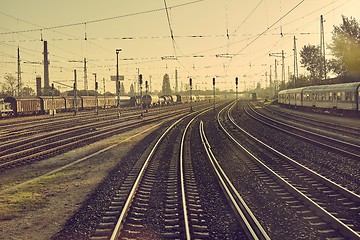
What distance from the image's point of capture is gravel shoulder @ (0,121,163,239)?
857 centimetres

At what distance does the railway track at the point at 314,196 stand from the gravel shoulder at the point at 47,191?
19.3 ft

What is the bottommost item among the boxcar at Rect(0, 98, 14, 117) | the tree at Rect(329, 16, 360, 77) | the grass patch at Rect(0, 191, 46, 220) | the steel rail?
the grass patch at Rect(0, 191, 46, 220)

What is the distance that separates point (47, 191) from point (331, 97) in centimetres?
3518

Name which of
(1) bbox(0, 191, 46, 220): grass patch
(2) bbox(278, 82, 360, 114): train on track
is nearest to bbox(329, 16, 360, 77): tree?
(2) bbox(278, 82, 360, 114): train on track

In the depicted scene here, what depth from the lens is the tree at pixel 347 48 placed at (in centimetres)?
5588

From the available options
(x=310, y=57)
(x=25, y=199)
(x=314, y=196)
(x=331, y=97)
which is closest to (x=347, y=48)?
(x=331, y=97)

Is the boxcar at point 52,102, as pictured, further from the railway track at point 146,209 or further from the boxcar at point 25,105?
the railway track at point 146,209

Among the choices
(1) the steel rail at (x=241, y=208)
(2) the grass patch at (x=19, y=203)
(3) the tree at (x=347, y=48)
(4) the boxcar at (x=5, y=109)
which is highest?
(3) the tree at (x=347, y=48)

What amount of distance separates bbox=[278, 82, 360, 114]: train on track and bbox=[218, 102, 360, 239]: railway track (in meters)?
21.4

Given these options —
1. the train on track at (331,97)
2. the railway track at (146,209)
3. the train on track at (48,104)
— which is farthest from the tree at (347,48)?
the railway track at (146,209)

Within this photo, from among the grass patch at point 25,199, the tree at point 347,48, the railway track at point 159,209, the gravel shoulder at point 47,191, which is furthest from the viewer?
the tree at point 347,48

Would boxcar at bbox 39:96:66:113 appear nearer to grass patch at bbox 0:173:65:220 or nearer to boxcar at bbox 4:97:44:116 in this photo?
boxcar at bbox 4:97:44:116

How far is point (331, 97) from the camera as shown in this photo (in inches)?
1560

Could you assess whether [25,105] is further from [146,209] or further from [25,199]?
[146,209]
